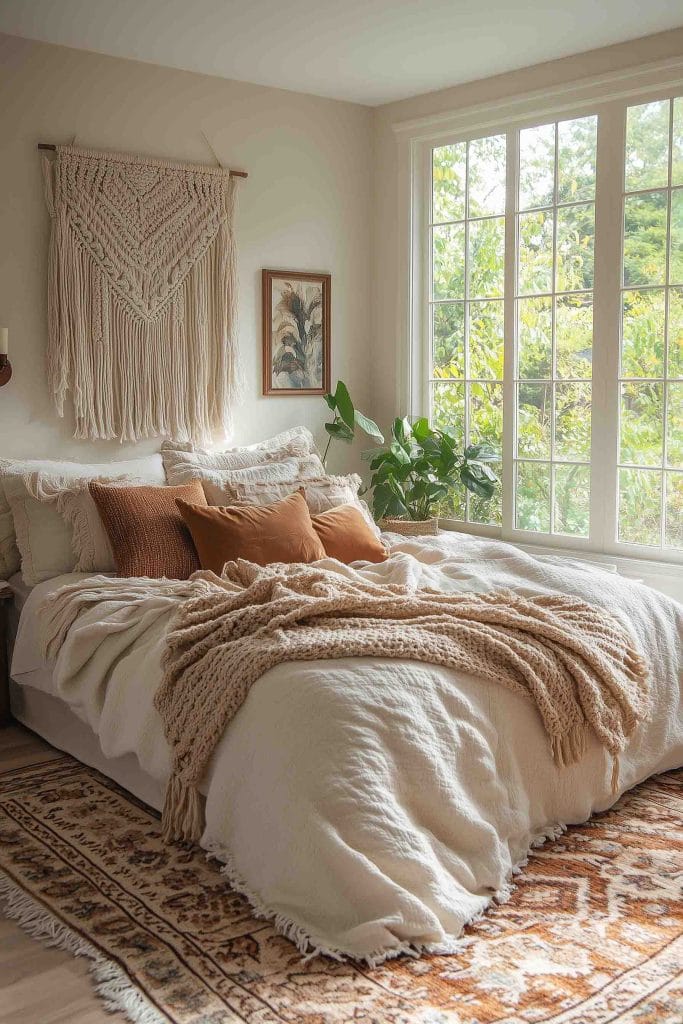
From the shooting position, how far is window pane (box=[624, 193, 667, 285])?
436cm

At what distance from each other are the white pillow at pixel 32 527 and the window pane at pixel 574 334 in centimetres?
208

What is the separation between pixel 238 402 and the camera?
4965 mm

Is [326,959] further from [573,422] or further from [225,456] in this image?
[573,422]

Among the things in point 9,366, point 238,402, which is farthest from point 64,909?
point 238,402

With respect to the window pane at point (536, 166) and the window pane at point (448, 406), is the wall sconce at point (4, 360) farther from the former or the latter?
the window pane at point (536, 166)

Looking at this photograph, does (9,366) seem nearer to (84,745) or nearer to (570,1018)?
(84,745)

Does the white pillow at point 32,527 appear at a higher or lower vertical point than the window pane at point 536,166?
lower

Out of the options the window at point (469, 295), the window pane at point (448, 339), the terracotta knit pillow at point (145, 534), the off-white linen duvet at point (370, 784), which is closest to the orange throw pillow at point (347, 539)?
the terracotta knit pillow at point (145, 534)

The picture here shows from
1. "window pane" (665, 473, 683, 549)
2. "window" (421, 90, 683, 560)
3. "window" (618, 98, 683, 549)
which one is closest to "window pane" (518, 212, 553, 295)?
"window" (421, 90, 683, 560)

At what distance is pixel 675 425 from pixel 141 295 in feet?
7.55

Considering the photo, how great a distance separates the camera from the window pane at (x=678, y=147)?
4.26 metres

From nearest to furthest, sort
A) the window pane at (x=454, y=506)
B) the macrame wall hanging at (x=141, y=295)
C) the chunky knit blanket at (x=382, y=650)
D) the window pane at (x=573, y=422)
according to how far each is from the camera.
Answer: the chunky knit blanket at (x=382, y=650) < the macrame wall hanging at (x=141, y=295) < the window pane at (x=573, y=422) < the window pane at (x=454, y=506)

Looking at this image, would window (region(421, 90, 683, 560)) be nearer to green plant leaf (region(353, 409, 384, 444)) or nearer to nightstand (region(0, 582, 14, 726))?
green plant leaf (region(353, 409, 384, 444))

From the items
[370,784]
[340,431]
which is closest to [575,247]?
[340,431]
